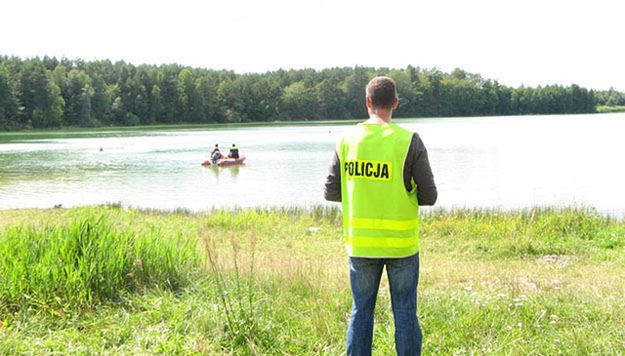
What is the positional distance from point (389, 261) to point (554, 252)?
805 centimetres

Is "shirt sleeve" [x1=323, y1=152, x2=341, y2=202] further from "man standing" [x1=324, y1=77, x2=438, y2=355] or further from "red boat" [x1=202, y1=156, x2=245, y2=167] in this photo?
"red boat" [x1=202, y1=156, x2=245, y2=167]

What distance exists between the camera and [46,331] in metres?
4.66

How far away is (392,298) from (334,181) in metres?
0.83

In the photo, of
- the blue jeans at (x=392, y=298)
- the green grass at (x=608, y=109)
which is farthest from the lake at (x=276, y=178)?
the green grass at (x=608, y=109)

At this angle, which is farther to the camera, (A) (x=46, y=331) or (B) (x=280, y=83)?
(B) (x=280, y=83)

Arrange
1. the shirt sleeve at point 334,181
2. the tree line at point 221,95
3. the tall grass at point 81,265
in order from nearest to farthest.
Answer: the shirt sleeve at point 334,181, the tall grass at point 81,265, the tree line at point 221,95

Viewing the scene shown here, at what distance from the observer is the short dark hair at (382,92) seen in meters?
3.76

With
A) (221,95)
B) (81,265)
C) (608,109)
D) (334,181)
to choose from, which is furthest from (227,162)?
(608,109)

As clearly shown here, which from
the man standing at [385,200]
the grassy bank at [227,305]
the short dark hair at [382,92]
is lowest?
the grassy bank at [227,305]

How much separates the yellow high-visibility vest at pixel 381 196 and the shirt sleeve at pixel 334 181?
16 cm

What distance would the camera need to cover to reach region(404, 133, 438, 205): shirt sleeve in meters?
3.64

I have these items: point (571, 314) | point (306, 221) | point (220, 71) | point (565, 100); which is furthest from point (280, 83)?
point (571, 314)

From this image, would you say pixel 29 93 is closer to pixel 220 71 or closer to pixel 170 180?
pixel 220 71

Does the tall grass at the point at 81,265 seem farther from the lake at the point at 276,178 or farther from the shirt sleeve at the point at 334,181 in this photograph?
the lake at the point at 276,178
